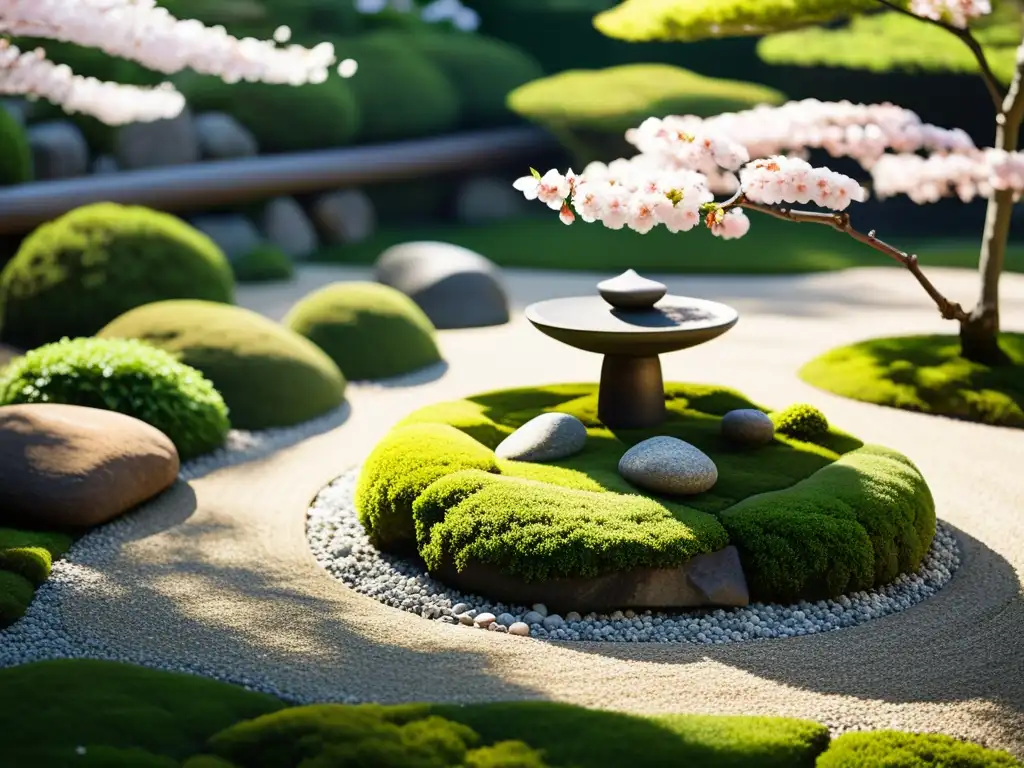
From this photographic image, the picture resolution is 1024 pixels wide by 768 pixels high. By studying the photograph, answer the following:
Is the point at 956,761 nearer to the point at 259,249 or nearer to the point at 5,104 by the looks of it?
the point at 259,249

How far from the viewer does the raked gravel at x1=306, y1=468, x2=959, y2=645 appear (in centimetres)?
440

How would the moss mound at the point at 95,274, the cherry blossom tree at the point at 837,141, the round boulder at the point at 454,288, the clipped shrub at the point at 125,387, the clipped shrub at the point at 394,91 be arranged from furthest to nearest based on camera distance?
1. the clipped shrub at the point at 394,91
2. the round boulder at the point at 454,288
3. the moss mound at the point at 95,274
4. the clipped shrub at the point at 125,387
5. the cherry blossom tree at the point at 837,141

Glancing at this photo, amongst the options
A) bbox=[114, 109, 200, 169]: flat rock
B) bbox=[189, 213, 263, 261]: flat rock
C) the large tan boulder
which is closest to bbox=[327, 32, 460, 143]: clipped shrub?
bbox=[114, 109, 200, 169]: flat rock

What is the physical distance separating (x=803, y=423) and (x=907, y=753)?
7.61 ft

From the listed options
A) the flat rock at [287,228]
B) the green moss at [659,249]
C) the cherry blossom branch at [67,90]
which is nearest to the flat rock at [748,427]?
the cherry blossom branch at [67,90]

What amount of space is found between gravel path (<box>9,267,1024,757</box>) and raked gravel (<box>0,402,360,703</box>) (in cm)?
3

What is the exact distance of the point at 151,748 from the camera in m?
3.40

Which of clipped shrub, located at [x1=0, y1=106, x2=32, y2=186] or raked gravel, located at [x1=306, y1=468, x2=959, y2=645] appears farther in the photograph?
clipped shrub, located at [x1=0, y1=106, x2=32, y2=186]

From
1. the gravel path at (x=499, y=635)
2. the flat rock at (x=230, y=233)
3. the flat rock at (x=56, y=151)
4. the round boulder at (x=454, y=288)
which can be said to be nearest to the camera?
the gravel path at (x=499, y=635)

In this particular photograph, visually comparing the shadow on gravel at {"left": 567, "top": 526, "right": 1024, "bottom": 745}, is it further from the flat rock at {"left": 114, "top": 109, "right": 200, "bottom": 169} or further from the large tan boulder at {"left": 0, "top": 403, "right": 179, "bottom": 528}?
the flat rock at {"left": 114, "top": 109, "right": 200, "bottom": 169}

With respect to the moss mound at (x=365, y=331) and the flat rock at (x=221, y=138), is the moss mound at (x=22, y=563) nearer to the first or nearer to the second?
the moss mound at (x=365, y=331)

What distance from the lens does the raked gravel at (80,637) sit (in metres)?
3.97

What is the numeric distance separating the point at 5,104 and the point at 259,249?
106 inches

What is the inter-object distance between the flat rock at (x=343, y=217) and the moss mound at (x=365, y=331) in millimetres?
5449
